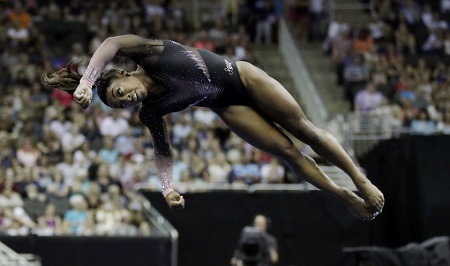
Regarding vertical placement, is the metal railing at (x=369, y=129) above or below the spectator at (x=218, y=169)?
above

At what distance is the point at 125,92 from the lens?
588 cm

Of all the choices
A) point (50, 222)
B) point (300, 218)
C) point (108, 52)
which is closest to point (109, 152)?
point (50, 222)

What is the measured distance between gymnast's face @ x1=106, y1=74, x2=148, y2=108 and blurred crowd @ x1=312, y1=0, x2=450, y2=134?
8.07 metres

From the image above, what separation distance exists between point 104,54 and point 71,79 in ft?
1.62

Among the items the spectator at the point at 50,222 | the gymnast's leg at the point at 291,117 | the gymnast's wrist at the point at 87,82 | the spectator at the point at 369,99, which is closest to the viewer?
the gymnast's wrist at the point at 87,82

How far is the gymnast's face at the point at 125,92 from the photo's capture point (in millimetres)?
5875

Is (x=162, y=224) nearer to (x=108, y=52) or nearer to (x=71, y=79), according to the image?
(x=71, y=79)

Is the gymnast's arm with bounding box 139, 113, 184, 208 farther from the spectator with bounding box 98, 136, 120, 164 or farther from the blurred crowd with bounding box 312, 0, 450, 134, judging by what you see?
the blurred crowd with bounding box 312, 0, 450, 134

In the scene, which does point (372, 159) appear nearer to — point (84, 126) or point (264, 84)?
point (84, 126)

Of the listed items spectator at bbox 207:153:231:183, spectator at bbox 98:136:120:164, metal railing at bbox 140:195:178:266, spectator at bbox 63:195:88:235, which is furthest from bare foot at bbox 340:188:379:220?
spectator at bbox 98:136:120:164

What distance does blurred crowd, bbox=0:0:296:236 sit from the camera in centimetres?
1209

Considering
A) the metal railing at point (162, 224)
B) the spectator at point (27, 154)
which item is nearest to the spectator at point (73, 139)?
the spectator at point (27, 154)

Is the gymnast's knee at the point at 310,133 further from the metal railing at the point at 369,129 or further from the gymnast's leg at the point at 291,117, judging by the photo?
the metal railing at the point at 369,129

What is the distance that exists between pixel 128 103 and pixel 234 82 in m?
0.80
